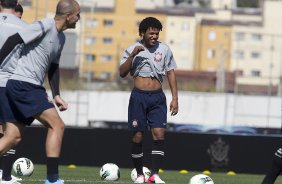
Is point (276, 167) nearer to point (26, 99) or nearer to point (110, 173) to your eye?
point (26, 99)

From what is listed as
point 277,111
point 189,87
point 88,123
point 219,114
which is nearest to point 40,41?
point 88,123

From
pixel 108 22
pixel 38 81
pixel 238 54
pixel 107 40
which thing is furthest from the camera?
pixel 108 22

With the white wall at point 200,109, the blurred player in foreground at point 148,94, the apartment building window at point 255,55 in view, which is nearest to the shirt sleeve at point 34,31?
A: the blurred player in foreground at point 148,94

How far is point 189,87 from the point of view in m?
44.7

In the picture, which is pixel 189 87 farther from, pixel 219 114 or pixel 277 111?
pixel 277 111

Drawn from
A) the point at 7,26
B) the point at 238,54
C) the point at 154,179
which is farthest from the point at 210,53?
the point at 7,26

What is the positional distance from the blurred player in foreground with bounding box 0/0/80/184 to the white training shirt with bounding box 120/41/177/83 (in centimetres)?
296

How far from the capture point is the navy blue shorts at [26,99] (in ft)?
34.7

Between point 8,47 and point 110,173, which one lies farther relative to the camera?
point 110,173

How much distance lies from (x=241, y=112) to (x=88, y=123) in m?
7.27

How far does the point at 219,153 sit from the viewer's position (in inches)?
854

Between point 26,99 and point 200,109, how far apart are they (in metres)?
32.2

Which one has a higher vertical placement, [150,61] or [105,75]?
[150,61]

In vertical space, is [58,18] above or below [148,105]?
above
